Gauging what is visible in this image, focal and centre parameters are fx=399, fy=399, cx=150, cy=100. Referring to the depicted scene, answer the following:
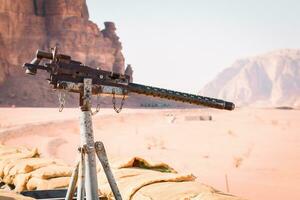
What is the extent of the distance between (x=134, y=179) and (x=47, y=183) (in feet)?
4.76

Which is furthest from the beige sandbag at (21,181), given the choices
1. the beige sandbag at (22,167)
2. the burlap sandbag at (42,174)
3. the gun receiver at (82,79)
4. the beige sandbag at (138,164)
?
the gun receiver at (82,79)

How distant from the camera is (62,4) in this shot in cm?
4688

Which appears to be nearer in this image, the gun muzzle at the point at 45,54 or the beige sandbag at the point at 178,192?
the gun muzzle at the point at 45,54

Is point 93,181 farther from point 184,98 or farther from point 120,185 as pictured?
point 120,185

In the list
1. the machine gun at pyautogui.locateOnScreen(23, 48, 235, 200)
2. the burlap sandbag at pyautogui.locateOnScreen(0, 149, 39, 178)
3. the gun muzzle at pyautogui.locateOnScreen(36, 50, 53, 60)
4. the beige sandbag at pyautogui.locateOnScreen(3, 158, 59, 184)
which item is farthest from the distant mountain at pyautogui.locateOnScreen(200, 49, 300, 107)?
the gun muzzle at pyautogui.locateOnScreen(36, 50, 53, 60)

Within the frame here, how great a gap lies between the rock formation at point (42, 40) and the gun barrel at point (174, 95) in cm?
3652

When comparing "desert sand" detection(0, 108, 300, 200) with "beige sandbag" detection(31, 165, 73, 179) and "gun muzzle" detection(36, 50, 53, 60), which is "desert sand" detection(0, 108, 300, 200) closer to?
"beige sandbag" detection(31, 165, 73, 179)

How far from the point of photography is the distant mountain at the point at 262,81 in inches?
4245

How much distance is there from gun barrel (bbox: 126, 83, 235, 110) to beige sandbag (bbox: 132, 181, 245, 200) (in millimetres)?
863

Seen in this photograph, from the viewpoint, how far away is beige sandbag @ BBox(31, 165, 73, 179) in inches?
226

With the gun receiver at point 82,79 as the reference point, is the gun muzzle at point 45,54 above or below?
above

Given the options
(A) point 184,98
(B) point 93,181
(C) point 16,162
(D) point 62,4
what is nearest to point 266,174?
(C) point 16,162

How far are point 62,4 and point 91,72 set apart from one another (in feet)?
151

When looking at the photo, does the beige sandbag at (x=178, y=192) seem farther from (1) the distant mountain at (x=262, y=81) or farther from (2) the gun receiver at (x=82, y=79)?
(1) the distant mountain at (x=262, y=81)
